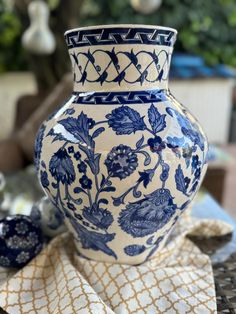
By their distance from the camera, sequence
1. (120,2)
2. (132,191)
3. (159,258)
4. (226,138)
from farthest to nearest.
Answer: (226,138)
(120,2)
(159,258)
(132,191)

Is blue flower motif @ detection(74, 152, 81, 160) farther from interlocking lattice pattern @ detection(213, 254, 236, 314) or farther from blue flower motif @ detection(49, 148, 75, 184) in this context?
interlocking lattice pattern @ detection(213, 254, 236, 314)

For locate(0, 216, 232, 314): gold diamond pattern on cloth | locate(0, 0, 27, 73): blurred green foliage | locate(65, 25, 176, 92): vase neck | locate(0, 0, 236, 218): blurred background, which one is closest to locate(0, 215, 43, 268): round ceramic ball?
locate(0, 216, 232, 314): gold diamond pattern on cloth

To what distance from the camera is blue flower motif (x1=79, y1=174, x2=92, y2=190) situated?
1.53ft

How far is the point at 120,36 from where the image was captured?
47 cm

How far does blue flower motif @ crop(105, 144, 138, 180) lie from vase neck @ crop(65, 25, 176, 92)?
0.09 m

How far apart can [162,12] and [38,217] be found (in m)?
3.08

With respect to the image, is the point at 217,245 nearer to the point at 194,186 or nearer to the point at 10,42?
the point at 194,186

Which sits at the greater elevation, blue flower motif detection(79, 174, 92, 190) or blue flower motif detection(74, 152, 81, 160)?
blue flower motif detection(74, 152, 81, 160)

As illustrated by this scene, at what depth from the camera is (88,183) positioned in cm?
47

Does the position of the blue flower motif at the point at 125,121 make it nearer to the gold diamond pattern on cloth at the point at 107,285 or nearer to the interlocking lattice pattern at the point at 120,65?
the interlocking lattice pattern at the point at 120,65

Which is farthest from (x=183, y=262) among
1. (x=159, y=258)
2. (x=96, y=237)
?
(x=96, y=237)

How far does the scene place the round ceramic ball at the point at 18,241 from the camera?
1.79 ft

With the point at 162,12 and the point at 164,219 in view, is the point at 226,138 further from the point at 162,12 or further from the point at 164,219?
the point at 164,219

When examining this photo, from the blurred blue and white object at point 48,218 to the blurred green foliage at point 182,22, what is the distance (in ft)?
8.79
